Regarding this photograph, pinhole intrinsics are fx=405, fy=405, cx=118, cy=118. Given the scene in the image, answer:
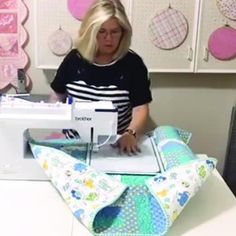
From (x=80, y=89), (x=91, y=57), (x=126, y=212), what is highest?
(x=91, y=57)

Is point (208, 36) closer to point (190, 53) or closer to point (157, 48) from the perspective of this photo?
point (190, 53)

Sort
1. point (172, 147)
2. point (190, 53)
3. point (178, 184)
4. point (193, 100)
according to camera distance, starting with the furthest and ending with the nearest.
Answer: point (193, 100) < point (190, 53) < point (172, 147) < point (178, 184)

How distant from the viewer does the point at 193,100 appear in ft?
9.07

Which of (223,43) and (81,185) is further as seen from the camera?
(223,43)

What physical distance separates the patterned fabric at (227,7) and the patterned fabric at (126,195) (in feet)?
4.65

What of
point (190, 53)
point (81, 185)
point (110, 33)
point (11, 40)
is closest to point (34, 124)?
point (81, 185)

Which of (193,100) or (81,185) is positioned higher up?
(81,185)

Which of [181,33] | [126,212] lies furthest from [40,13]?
[126,212]

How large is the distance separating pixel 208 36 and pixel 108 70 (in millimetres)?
867

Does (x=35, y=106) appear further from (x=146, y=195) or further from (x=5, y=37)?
(x=5, y=37)

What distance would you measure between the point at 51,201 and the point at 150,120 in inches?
59.4

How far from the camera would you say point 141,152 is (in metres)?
1.58

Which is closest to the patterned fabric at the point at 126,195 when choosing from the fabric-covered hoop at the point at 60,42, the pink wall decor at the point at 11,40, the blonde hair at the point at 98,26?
the blonde hair at the point at 98,26

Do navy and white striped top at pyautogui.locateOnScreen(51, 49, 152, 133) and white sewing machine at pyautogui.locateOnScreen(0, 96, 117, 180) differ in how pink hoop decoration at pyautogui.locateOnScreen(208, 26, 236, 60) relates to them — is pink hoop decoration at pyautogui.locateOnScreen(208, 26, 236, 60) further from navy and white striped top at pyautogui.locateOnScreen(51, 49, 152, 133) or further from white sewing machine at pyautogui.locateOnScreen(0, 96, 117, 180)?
white sewing machine at pyautogui.locateOnScreen(0, 96, 117, 180)
